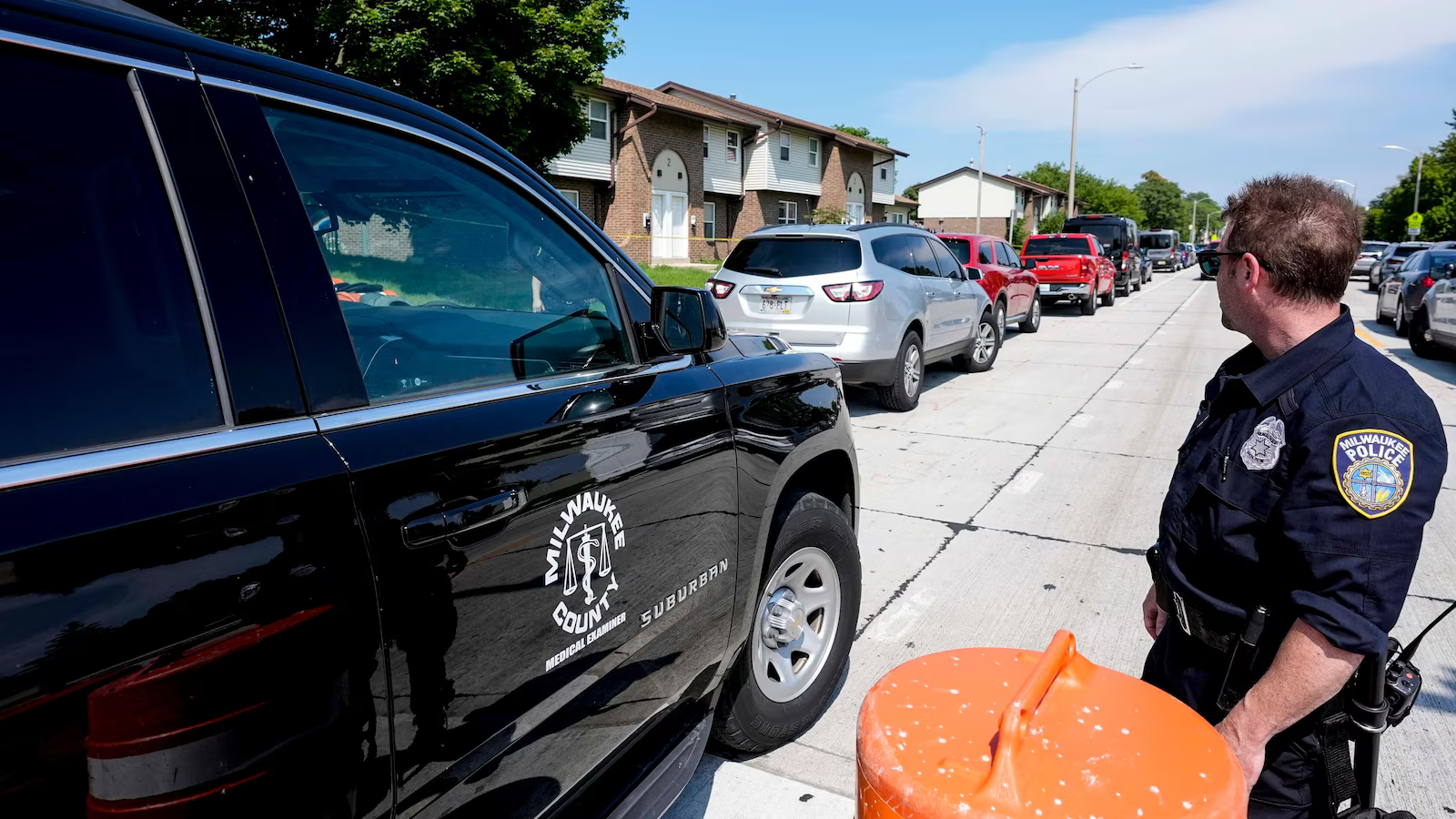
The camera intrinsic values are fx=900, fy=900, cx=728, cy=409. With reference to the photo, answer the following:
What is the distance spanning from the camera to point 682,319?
243cm

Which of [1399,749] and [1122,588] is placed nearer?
[1399,749]

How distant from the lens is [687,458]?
229 cm

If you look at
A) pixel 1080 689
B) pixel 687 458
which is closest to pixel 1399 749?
pixel 1080 689

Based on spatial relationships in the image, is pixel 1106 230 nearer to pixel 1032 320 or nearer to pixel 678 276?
pixel 1032 320

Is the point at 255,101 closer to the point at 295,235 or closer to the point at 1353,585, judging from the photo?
the point at 295,235

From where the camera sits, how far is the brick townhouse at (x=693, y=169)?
30.1 metres

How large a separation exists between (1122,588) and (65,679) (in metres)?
4.56

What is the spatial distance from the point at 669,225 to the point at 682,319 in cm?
3193

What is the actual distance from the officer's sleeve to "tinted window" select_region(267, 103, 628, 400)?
156cm

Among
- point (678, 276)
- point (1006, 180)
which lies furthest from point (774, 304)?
point (1006, 180)

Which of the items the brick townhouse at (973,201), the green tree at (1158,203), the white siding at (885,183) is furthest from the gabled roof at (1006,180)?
the green tree at (1158,203)

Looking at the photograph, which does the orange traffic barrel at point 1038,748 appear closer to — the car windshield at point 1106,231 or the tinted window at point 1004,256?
the tinted window at point 1004,256

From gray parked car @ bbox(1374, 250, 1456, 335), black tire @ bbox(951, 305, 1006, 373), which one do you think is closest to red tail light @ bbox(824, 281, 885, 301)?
black tire @ bbox(951, 305, 1006, 373)

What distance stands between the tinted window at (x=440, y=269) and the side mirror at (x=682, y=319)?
0.35 feet
